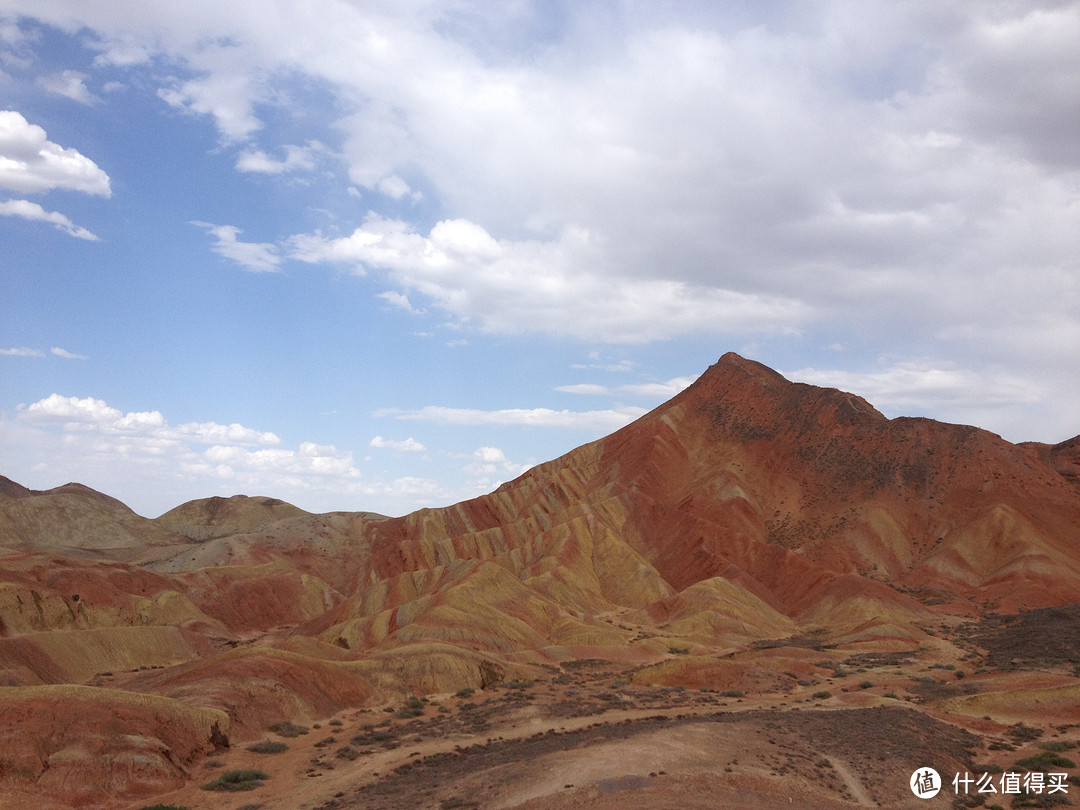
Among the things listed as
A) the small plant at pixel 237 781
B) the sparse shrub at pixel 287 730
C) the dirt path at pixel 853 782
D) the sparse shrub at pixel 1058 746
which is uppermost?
the dirt path at pixel 853 782

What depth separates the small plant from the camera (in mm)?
28375

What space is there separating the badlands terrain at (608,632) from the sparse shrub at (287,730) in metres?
0.20

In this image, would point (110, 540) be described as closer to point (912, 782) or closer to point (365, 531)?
point (365, 531)

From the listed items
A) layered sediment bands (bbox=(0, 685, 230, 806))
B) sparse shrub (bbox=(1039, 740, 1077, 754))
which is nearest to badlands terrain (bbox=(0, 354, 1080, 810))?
layered sediment bands (bbox=(0, 685, 230, 806))

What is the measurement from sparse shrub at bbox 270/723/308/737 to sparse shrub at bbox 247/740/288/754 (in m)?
1.87

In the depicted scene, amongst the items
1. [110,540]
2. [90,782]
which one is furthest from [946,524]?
[110,540]

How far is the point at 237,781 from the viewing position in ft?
95.9

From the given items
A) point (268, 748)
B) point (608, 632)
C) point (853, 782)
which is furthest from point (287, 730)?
point (608, 632)

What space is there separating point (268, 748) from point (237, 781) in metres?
5.25

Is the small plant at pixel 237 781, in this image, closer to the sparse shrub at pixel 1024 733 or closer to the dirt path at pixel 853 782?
the dirt path at pixel 853 782

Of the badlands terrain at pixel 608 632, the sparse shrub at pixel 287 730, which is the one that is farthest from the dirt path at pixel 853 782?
the sparse shrub at pixel 287 730

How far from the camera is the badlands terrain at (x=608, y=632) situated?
2717cm

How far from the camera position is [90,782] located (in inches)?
1032

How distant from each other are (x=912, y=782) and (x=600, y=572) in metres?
64.6
